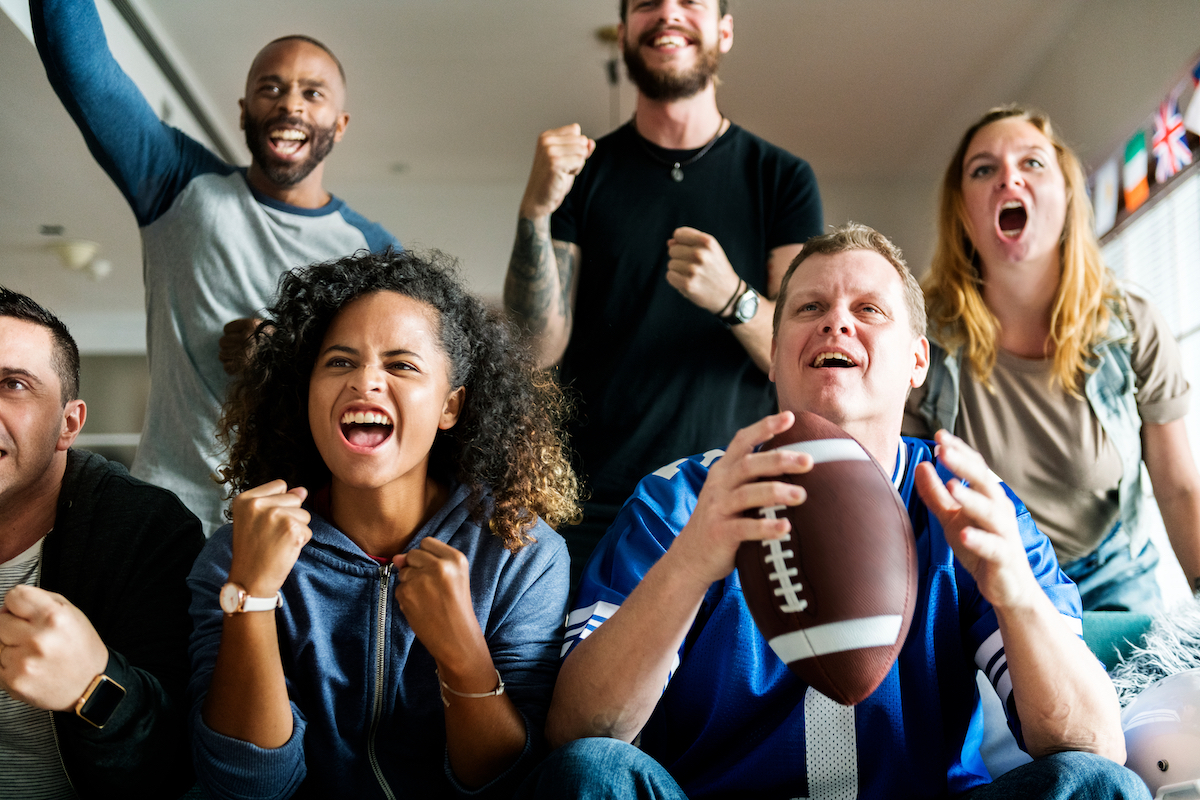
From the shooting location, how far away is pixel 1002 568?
1.01 metres

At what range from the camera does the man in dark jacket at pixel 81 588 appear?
1.18 metres

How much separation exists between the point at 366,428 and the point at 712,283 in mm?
831

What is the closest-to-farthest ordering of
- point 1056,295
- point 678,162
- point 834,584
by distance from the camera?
point 834,584
point 1056,295
point 678,162

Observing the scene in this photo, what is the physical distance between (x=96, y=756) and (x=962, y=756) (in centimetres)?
111

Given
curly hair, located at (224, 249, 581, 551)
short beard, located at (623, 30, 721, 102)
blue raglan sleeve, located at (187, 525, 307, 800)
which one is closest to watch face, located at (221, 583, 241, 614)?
blue raglan sleeve, located at (187, 525, 307, 800)

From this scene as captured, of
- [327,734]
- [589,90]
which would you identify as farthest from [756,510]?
[589,90]

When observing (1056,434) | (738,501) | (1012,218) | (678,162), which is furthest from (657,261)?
(738,501)

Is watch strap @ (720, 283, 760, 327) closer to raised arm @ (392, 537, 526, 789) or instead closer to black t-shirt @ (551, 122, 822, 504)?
black t-shirt @ (551, 122, 822, 504)

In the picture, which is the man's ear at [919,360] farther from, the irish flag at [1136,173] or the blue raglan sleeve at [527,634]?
the irish flag at [1136,173]

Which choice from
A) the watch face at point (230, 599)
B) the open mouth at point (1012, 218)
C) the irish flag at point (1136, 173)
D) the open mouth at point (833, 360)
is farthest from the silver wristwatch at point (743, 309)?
the irish flag at point (1136, 173)

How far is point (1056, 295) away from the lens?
2125 millimetres

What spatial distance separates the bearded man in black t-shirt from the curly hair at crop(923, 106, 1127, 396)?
336 mm

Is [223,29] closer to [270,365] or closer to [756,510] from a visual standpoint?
[270,365]

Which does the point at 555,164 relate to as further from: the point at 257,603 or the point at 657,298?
the point at 257,603
